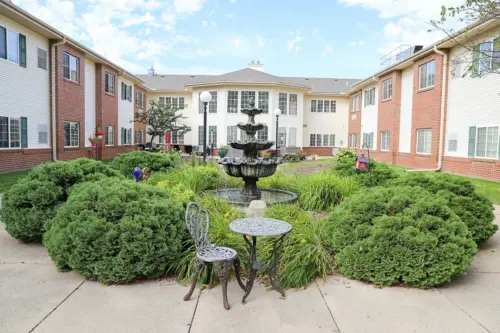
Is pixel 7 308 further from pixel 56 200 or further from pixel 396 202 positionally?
pixel 396 202

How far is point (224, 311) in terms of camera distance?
11.8ft

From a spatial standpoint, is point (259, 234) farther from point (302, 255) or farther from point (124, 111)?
point (124, 111)

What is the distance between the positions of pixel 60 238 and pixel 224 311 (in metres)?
2.27

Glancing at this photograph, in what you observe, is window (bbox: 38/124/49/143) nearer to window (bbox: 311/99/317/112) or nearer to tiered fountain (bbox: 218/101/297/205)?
tiered fountain (bbox: 218/101/297/205)

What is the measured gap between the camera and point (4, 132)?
47.7ft

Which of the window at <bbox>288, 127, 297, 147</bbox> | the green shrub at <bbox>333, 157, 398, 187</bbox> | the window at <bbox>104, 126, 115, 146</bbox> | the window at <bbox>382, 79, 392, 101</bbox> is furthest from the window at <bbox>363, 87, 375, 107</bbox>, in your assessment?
the window at <bbox>104, 126, 115, 146</bbox>

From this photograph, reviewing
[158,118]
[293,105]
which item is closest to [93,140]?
[158,118]

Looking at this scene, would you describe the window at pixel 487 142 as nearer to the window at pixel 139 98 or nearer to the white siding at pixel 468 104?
the white siding at pixel 468 104

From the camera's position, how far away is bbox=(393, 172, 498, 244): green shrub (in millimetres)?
5660

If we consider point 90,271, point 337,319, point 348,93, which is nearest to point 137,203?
point 90,271

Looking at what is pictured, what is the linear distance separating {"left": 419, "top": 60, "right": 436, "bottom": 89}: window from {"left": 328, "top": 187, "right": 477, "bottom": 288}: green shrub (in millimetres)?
15933

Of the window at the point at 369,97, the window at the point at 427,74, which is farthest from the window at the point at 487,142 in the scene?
the window at the point at 369,97

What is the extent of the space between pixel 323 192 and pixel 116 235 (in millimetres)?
4943

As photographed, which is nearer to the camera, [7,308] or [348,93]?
[7,308]
